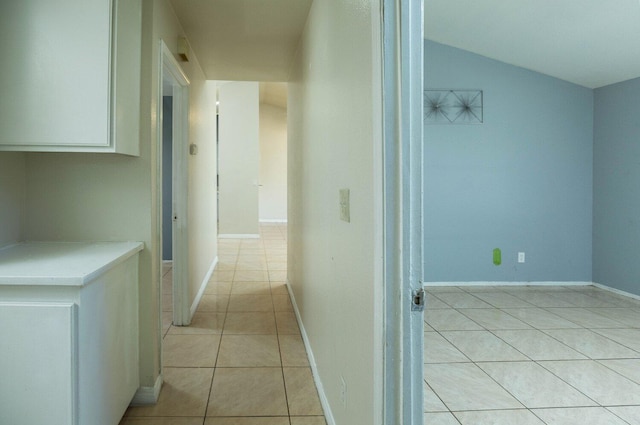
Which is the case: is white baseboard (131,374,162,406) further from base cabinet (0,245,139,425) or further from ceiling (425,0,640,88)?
ceiling (425,0,640,88)

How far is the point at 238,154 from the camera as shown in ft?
28.0

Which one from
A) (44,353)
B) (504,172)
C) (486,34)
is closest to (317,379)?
(44,353)

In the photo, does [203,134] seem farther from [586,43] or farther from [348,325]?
[586,43]

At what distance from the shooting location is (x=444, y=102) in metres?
4.70

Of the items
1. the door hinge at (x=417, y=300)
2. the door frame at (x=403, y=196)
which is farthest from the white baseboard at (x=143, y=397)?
the door hinge at (x=417, y=300)

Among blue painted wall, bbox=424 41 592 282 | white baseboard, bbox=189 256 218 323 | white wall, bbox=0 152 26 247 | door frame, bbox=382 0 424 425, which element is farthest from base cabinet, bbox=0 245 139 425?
blue painted wall, bbox=424 41 592 282

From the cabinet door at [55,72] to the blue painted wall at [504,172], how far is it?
3.59 metres

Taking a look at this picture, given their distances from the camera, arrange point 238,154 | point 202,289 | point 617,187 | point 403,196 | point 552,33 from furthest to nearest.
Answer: point 238,154, point 617,187, point 202,289, point 552,33, point 403,196

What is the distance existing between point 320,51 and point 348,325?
4.94ft

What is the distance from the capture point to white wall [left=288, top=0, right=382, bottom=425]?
1292mm

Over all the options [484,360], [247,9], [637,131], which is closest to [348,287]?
[484,360]

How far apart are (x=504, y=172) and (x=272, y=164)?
8.49 meters

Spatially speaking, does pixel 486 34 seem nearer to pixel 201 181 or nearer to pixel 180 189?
pixel 201 181

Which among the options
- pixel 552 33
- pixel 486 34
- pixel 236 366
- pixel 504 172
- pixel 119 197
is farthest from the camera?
pixel 504 172
